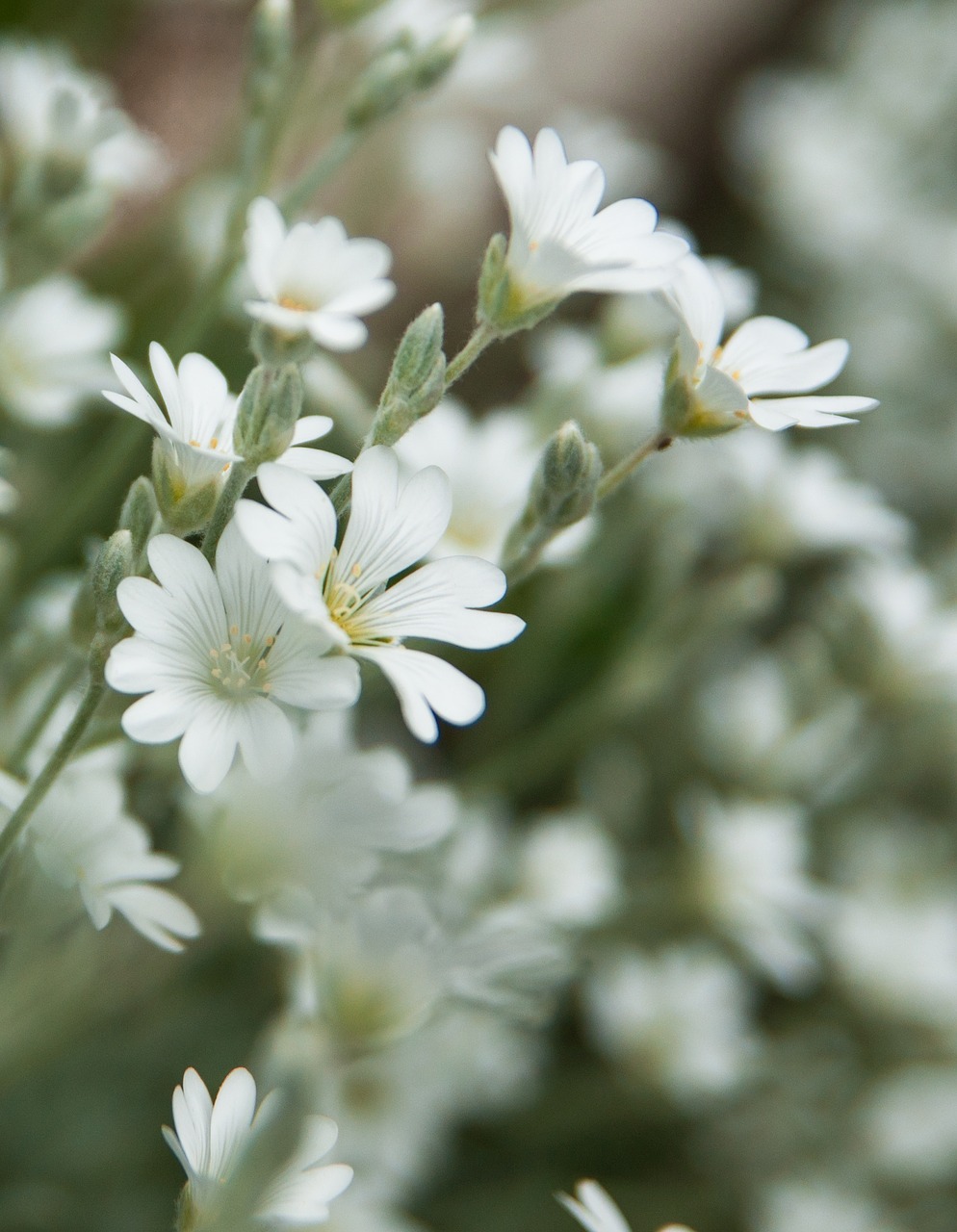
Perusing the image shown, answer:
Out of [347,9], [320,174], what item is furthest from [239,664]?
[347,9]

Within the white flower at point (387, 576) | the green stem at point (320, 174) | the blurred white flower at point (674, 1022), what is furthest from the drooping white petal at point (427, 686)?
the blurred white flower at point (674, 1022)

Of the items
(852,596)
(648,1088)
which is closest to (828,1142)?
(648,1088)

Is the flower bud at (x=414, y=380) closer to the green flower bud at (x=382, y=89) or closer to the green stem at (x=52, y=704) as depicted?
the green stem at (x=52, y=704)

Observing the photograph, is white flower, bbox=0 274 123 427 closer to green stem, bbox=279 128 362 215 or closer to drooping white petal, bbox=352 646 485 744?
green stem, bbox=279 128 362 215

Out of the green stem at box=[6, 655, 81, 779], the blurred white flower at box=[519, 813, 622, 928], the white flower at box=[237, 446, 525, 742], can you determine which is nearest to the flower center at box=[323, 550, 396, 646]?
the white flower at box=[237, 446, 525, 742]

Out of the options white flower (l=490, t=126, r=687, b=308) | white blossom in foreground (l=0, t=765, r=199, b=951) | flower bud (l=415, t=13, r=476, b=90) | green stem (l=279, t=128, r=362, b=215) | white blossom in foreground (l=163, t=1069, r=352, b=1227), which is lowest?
white blossom in foreground (l=163, t=1069, r=352, b=1227)
